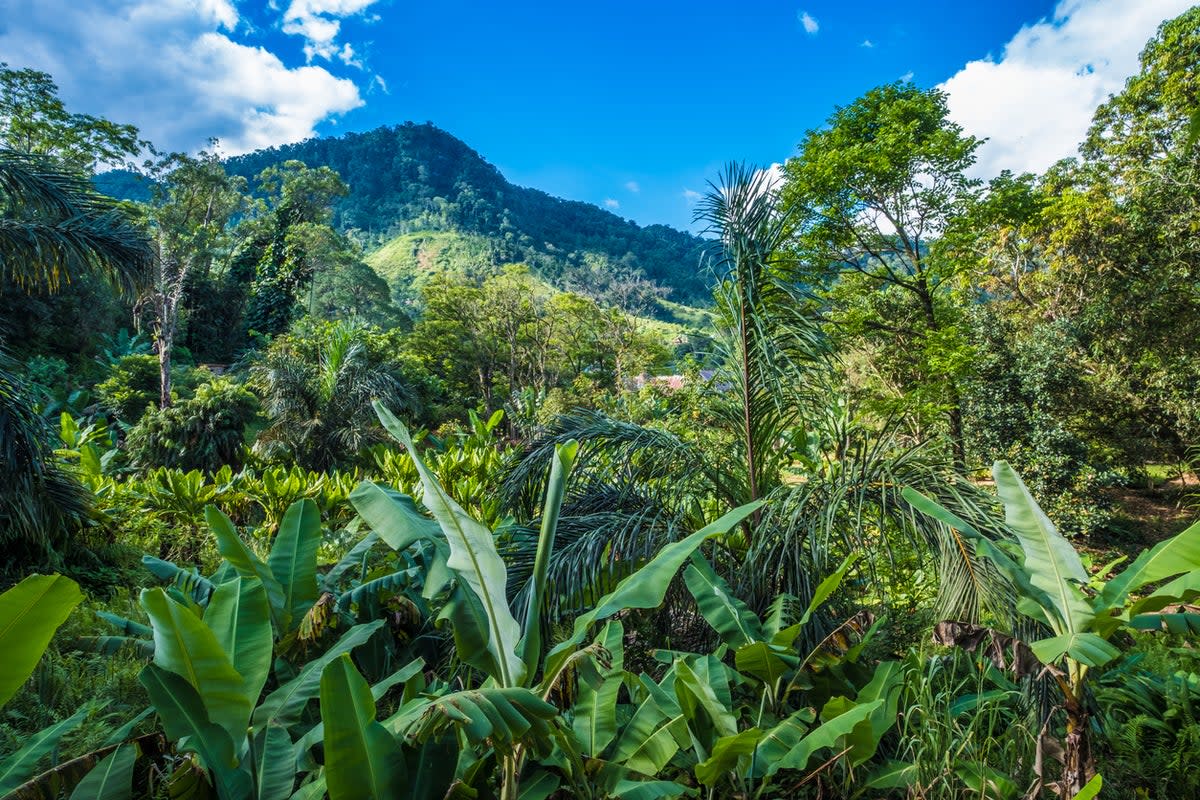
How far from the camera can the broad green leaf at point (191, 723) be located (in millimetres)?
1554

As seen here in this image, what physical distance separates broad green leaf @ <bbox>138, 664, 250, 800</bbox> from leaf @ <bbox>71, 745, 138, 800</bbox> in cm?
20

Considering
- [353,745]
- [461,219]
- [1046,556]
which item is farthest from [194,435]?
[461,219]

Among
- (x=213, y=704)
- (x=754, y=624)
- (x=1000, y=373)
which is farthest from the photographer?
(x=1000, y=373)

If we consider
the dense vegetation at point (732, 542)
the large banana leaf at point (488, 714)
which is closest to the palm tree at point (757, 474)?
the dense vegetation at point (732, 542)

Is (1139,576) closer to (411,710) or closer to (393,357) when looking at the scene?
(411,710)

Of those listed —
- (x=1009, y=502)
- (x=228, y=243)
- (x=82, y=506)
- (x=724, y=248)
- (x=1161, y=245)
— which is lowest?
(x=82, y=506)

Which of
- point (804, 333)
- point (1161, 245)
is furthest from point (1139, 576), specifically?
point (1161, 245)

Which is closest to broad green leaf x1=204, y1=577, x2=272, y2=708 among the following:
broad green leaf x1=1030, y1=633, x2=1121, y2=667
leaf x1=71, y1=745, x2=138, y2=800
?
leaf x1=71, y1=745, x2=138, y2=800

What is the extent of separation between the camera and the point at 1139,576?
1.90 m

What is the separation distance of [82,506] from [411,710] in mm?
5317

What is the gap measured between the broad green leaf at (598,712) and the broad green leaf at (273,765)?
903mm

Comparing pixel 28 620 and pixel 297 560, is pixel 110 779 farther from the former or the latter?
pixel 297 560

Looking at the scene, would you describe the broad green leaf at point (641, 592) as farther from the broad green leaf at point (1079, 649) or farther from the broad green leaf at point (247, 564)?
the broad green leaf at point (247, 564)

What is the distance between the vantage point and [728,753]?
5.74ft
